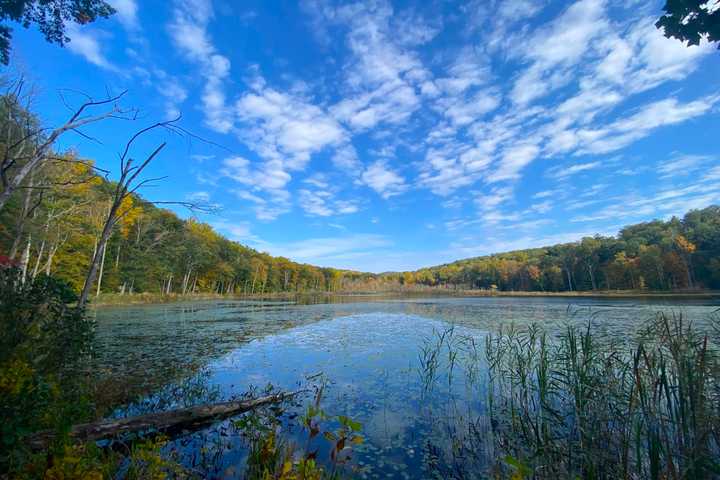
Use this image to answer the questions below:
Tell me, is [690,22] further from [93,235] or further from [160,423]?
[93,235]

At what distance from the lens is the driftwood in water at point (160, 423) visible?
145 inches

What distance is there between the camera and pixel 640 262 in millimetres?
58344

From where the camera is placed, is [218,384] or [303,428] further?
[218,384]

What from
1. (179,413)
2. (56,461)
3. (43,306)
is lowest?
(179,413)

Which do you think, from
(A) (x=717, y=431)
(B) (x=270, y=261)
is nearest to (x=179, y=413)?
(A) (x=717, y=431)

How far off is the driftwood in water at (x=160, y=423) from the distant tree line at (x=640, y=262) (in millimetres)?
73115

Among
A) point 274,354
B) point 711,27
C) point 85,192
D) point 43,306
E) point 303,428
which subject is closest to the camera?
point 711,27

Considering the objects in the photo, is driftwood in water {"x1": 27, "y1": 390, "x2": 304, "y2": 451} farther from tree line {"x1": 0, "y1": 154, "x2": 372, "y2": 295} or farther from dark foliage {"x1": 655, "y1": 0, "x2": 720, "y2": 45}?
dark foliage {"x1": 655, "y1": 0, "x2": 720, "y2": 45}

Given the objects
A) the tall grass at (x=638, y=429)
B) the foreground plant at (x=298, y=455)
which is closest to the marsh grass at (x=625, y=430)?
the tall grass at (x=638, y=429)

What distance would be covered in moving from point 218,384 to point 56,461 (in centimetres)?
581

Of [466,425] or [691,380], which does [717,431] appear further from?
[466,425]

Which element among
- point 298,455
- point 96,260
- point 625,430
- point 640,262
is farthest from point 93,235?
point 640,262

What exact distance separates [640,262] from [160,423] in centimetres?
7733

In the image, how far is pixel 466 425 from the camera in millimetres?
5801
